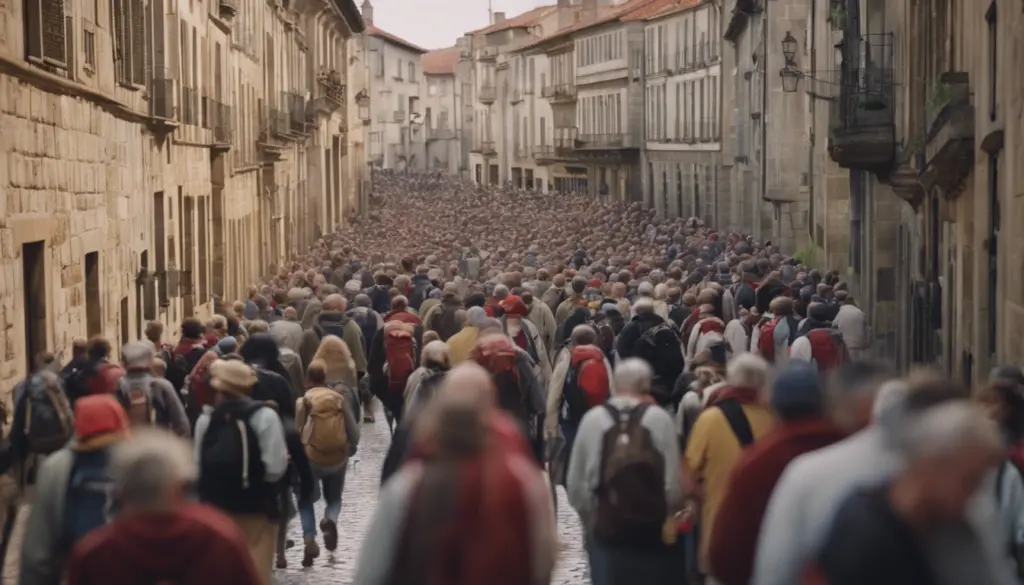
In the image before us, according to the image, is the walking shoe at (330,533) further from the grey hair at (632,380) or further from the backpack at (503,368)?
the grey hair at (632,380)

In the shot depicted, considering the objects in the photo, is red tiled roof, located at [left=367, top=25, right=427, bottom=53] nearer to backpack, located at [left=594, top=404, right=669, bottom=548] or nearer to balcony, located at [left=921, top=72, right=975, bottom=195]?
balcony, located at [left=921, top=72, right=975, bottom=195]

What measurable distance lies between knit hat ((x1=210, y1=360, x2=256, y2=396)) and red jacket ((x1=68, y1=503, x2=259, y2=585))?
368 cm

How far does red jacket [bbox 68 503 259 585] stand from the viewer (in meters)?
5.59

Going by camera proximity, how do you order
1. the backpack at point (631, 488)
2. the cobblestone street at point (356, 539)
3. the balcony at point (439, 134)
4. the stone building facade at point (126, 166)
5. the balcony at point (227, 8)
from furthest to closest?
the balcony at point (439, 134) → the balcony at point (227, 8) → the stone building facade at point (126, 166) → the cobblestone street at point (356, 539) → the backpack at point (631, 488)

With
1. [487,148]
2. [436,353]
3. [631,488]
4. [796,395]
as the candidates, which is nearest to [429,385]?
[436,353]

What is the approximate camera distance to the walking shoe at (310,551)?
1212 centimetres

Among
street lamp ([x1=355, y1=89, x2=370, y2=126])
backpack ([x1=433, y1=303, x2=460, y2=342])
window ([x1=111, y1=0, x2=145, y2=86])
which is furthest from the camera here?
street lamp ([x1=355, y1=89, x2=370, y2=126])

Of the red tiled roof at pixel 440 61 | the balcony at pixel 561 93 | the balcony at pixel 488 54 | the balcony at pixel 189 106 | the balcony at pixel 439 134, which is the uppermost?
the red tiled roof at pixel 440 61

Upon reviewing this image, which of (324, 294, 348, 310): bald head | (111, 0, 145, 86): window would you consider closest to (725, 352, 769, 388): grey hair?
(324, 294, 348, 310): bald head

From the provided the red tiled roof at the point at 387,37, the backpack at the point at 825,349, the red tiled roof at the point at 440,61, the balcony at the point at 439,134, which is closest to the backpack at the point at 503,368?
the backpack at the point at 825,349

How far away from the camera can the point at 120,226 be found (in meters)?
21.0

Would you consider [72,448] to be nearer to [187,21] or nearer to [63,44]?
[63,44]

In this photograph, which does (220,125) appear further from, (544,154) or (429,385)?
(544,154)

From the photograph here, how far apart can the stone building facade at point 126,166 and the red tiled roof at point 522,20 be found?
67443 millimetres
